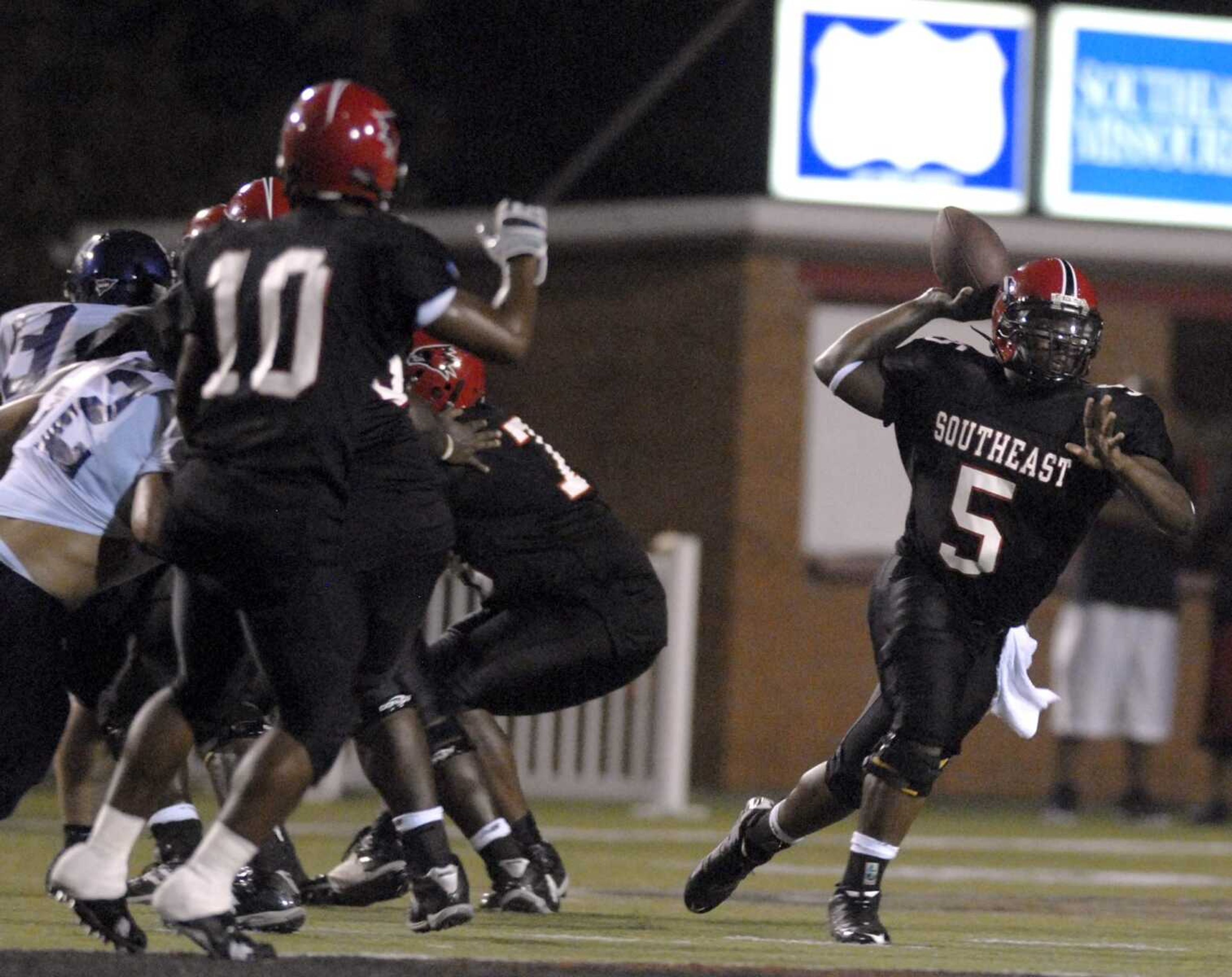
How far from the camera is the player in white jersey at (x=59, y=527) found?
21.1 feet

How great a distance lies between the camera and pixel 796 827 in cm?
760

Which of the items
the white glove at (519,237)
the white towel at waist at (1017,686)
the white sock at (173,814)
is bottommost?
the white sock at (173,814)

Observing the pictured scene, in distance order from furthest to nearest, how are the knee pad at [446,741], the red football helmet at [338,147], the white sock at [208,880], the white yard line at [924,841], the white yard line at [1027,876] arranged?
the white yard line at [924,841]
the white yard line at [1027,876]
the knee pad at [446,741]
the red football helmet at [338,147]
the white sock at [208,880]

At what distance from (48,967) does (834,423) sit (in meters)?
10.0

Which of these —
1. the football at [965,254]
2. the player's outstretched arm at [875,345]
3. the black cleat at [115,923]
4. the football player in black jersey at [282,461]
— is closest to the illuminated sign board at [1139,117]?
the football at [965,254]

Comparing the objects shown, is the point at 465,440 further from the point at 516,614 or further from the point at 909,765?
the point at 909,765

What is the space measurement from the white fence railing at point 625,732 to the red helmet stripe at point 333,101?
702cm

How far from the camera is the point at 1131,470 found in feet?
23.3

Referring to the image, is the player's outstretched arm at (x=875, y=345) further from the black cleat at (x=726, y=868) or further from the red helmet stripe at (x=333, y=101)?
the red helmet stripe at (x=333, y=101)

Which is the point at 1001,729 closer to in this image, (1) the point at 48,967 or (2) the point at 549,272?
Result: (2) the point at 549,272

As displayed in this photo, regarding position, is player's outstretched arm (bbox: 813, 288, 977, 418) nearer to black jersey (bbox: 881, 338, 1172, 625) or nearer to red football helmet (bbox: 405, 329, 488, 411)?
black jersey (bbox: 881, 338, 1172, 625)

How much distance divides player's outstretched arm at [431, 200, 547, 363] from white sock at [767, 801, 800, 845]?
6.45 ft

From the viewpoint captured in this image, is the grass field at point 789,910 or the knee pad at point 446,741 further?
the knee pad at point 446,741

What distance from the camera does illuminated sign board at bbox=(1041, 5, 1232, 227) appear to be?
15102 millimetres
